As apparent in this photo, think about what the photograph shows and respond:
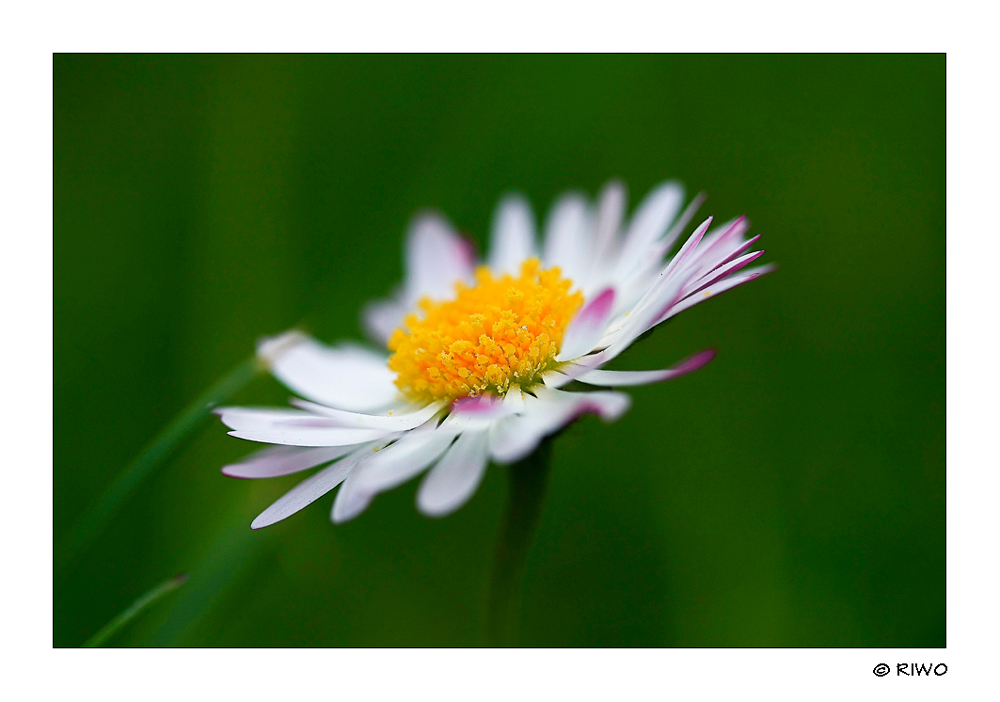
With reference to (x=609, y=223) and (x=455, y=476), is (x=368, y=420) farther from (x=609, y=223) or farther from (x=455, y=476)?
(x=609, y=223)

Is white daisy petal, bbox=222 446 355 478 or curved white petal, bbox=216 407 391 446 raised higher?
curved white petal, bbox=216 407 391 446

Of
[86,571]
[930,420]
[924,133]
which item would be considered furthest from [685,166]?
[86,571]

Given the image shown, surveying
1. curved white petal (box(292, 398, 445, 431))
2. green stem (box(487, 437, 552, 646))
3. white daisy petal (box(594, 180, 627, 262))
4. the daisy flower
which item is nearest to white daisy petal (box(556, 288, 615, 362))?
the daisy flower

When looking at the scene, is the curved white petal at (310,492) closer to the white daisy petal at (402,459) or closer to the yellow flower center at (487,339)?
the white daisy petal at (402,459)

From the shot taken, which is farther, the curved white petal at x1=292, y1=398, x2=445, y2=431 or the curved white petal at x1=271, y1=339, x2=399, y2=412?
the curved white petal at x1=271, y1=339, x2=399, y2=412

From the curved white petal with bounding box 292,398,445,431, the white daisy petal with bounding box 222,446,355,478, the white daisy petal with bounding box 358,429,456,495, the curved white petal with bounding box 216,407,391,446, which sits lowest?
the white daisy petal with bounding box 222,446,355,478

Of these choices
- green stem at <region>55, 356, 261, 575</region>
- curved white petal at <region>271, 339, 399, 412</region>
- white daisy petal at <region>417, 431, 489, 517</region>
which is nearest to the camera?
white daisy petal at <region>417, 431, 489, 517</region>

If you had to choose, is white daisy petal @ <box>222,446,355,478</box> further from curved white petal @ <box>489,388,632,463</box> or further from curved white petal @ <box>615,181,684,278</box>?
curved white petal @ <box>615,181,684,278</box>

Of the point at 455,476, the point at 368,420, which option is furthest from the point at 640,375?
the point at 368,420
